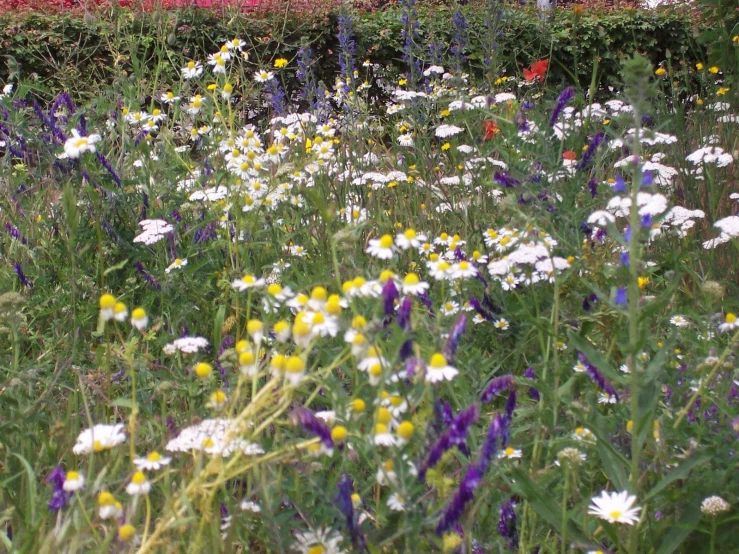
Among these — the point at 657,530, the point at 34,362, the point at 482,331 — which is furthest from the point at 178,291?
the point at 657,530

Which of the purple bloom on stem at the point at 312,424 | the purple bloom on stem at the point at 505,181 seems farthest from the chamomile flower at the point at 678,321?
the purple bloom on stem at the point at 312,424

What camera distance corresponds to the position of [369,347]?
1.14m

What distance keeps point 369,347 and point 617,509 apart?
20.7 inches

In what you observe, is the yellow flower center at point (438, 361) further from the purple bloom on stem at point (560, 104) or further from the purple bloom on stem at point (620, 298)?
the purple bloom on stem at point (560, 104)

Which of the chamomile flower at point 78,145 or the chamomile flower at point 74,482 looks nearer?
the chamomile flower at point 74,482

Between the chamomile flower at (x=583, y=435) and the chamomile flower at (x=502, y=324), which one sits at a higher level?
the chamomile flower at (x=583, y=435)

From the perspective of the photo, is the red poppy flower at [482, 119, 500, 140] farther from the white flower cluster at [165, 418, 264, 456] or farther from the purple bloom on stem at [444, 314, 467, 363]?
the white flower cluster at [165, 418, 264, 456]

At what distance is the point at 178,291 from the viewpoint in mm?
2523

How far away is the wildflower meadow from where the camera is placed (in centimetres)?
121

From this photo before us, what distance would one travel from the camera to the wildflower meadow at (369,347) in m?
1.21

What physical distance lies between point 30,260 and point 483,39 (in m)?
2.70

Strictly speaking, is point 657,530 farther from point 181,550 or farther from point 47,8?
point 47,8

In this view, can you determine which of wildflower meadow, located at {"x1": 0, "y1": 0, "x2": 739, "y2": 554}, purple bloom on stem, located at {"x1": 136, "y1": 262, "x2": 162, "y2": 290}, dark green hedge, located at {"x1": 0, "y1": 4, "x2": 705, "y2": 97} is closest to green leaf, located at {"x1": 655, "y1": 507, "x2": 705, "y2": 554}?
wildflower meadow, located at {"x1": 0, "y1": 0, "x2": 739, "y2": 554}

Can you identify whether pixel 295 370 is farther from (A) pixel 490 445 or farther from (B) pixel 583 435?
(B) pixel 583 435
